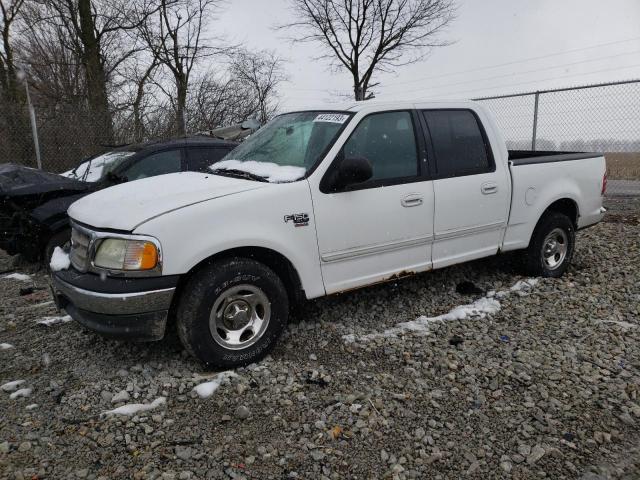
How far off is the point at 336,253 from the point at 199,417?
58.2 inches

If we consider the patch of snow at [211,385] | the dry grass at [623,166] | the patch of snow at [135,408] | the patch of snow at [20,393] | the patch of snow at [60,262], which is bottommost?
the dry grass at [623,166]

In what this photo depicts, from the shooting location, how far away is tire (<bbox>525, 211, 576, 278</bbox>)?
5078mm

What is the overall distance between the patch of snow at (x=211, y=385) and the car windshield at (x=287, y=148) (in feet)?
4.49

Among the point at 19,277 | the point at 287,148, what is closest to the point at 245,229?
the point at 287,148

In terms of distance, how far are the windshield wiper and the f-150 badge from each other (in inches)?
14.1

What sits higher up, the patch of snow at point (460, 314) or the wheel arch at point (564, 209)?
the wheel arch at point (564, 209)

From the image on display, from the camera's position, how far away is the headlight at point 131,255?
2949 mm

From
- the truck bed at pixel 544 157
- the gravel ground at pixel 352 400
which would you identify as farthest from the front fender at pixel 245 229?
the truck bed at pixel 544 157

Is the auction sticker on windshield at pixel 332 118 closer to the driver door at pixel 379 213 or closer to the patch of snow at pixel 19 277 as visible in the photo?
the driver door at pixel 379 213

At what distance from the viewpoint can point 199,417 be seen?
2.82 metres

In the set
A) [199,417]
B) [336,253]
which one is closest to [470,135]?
[336,253]

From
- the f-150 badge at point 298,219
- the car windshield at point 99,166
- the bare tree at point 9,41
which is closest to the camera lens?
the f-150 badge at point 298,219

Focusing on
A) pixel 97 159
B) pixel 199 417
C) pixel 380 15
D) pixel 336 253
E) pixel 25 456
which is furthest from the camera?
pixel 380 15

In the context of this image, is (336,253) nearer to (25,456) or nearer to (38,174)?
(25,456)
